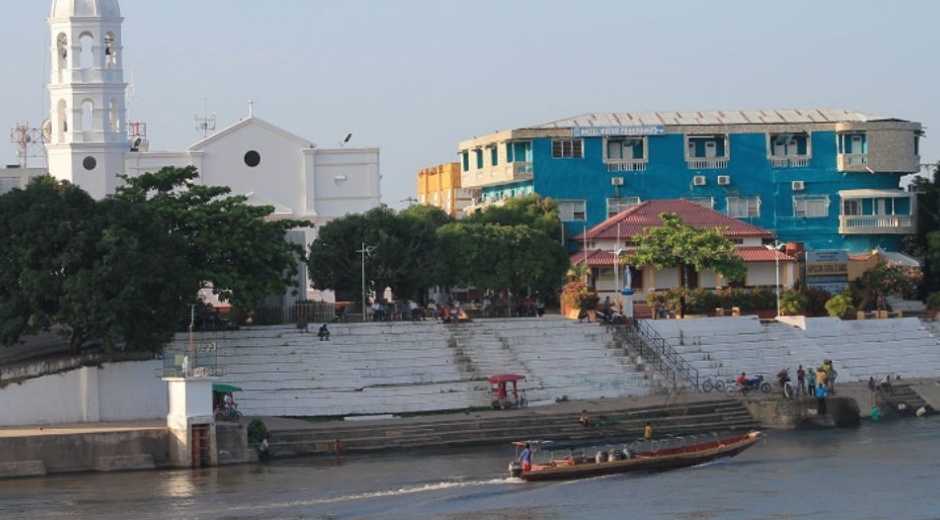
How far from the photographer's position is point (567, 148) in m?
82.9

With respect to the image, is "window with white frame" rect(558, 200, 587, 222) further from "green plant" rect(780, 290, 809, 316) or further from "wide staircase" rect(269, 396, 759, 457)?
"wide staircase" rect(269, 396, 759, 457)

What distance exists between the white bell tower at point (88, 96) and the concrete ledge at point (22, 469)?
979 inches

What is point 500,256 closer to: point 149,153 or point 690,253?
point 690,253

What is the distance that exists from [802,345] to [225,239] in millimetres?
19645

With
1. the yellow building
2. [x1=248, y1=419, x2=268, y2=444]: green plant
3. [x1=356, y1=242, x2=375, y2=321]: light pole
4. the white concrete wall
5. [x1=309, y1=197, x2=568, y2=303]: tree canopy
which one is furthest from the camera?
the yellow building

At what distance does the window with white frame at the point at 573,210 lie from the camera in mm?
82375

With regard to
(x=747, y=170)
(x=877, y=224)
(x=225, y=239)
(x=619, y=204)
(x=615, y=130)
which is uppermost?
(x=615, y=130)

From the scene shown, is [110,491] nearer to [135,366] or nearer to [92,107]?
[135,366]

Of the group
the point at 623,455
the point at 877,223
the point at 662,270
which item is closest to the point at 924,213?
the point at 877,223

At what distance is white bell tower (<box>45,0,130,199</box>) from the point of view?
71.4m

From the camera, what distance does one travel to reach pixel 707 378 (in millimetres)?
62500

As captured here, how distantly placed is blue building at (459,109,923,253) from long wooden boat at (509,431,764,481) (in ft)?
102

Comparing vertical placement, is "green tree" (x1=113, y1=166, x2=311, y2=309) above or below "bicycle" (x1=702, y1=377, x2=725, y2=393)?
above

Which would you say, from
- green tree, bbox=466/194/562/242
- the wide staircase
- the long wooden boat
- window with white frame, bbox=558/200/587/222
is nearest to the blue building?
window with white frame, bbox=558/200/587/222
